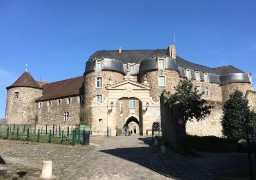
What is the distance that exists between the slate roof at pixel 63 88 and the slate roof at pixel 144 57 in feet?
19.0

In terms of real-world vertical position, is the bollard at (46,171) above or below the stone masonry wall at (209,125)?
below

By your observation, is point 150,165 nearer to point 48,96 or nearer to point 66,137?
point 66,137

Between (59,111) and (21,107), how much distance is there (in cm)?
578

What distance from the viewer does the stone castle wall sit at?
39750 millimetres

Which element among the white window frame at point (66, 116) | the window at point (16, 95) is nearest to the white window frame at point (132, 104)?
the white window frame at point (66, 116)

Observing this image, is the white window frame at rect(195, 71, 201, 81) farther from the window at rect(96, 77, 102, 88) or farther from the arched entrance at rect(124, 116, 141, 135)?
the window at rect(96, 77, 102, 88)

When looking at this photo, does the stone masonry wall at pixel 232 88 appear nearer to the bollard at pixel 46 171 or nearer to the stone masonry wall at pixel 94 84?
the stone masonry wall at pixel 94 84

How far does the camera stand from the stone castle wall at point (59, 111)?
3975cm

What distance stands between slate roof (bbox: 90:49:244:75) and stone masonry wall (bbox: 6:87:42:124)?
500 inches

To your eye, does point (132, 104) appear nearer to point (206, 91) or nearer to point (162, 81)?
point (162, 81)

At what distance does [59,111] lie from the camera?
42.3m

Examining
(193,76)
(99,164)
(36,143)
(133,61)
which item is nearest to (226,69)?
(193,76)

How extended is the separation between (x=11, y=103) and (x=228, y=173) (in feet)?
130

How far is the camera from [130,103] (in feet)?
125
